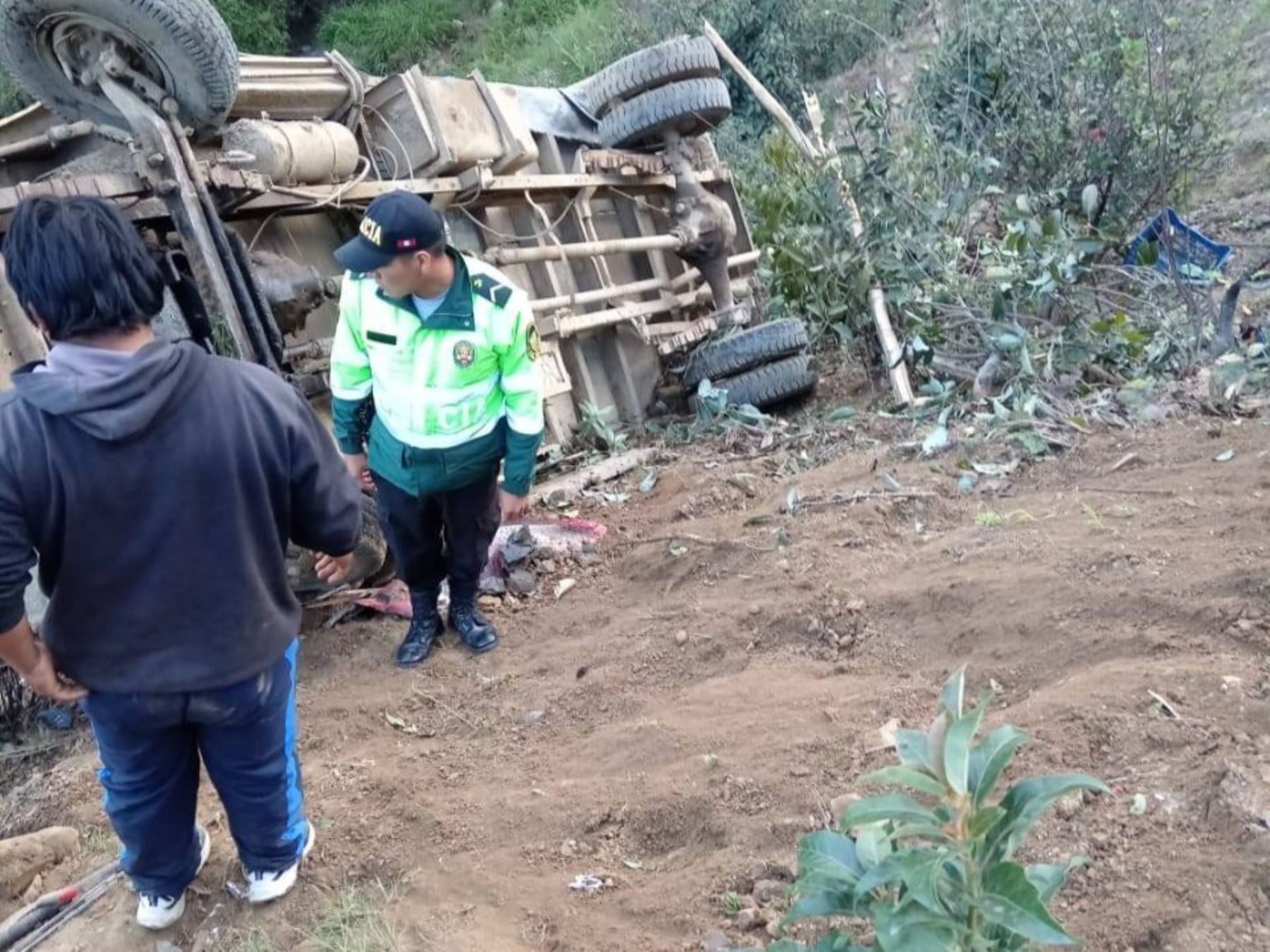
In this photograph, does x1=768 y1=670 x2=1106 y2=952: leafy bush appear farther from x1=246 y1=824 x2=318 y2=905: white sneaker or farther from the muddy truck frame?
the muddy truck frame

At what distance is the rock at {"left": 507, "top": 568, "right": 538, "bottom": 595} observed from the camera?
4.72m

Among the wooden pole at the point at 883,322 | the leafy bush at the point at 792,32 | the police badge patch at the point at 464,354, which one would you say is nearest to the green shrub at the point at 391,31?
the leafy bush at the point at 792,32

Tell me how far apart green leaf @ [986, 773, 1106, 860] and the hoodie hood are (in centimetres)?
160

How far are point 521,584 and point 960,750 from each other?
3.45m

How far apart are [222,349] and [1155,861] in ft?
11.8

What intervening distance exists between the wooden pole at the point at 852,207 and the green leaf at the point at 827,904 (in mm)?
4753

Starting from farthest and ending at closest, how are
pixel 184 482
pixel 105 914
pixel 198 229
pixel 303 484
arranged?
pixel 198 229, pixel 105 914, pixel 303 484, pixel 184 482

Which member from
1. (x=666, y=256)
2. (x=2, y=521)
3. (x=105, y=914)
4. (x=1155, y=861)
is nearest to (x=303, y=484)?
(x=2, y=521)

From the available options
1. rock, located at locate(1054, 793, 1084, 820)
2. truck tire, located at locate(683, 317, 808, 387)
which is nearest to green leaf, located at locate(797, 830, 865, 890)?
rock, located at locate(1054, 793, 1084, 820)

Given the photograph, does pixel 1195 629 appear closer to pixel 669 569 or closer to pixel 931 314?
pixel 669 569

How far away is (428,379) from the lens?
12.1 ft

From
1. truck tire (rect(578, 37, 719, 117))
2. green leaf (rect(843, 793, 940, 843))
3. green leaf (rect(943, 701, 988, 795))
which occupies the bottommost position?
green leaf (rect(843, 793, 940, 843))

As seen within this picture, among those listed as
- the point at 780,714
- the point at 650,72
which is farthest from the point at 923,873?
the point at 650,72

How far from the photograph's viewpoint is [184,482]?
2.20 metres
